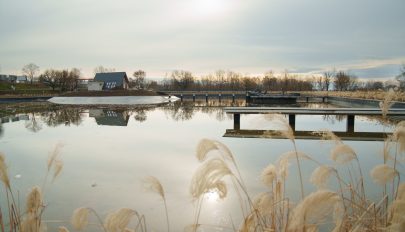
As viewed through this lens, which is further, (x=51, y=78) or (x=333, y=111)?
(x=51, y=78)

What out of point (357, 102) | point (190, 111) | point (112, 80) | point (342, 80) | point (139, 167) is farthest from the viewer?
point (342, 80)

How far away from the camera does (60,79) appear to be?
63750mm

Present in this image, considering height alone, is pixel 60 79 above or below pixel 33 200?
above

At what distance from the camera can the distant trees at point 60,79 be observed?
212 ft

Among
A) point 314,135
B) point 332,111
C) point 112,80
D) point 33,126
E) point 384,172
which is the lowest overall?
point 33,126

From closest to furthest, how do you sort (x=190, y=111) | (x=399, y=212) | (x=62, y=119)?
(x=399, y=212) → (x=62, y=119) → (x=190, y=111)

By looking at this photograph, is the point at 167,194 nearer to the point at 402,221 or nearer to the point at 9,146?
the point at 402,221

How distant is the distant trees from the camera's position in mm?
64556

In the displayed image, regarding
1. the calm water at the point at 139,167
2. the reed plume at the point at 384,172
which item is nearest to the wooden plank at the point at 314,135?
the calm water at the point at 139,167

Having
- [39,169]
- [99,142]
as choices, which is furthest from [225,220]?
[99,142]

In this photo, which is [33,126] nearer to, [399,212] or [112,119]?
[112,119]

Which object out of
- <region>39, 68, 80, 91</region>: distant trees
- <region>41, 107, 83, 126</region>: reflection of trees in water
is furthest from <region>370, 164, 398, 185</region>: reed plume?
<region>39, 68, 80, 91</region>: distant trees

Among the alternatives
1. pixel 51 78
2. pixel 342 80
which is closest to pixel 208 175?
pixel 342 80

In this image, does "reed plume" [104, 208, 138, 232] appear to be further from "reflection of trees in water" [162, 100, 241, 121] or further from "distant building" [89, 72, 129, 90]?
"distant building" [89, 72, 129, 90]
